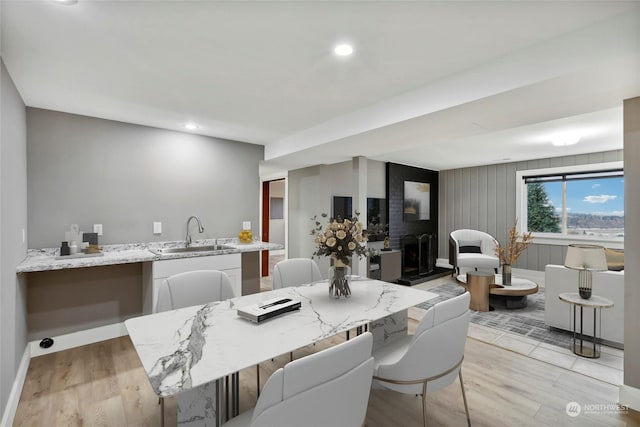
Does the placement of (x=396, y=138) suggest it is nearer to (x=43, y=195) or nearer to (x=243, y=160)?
(x=243, y=160)

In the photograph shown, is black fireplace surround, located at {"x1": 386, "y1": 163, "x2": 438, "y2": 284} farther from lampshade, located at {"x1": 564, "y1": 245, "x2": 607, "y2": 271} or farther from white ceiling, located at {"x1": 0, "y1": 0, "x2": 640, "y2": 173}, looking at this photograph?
lampshade, located at {"x1": 564, "y1": 245, "x2": 607, "y2": 271}

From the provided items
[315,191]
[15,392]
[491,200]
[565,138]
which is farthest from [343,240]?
[491,200]

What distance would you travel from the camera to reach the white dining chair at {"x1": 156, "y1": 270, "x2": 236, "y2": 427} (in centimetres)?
198

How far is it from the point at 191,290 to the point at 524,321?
378 cm

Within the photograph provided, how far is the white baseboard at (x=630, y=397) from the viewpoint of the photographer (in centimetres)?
206

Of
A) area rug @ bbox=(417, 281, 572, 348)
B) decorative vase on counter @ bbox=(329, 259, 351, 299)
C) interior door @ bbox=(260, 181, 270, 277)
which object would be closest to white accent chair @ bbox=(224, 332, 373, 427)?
decorative vase on counter @ bbox=(329, 259, 351, 299)

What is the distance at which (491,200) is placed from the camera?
21.1 feet

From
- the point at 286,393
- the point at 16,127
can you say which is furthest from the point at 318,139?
the point at 286,393

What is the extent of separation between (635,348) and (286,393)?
8.41 ft

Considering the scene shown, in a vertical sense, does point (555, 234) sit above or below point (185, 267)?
above

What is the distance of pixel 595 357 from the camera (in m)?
2.75

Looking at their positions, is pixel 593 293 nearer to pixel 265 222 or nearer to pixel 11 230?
pixel 11 230

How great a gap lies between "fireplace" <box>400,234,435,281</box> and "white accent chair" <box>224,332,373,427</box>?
16.2ft

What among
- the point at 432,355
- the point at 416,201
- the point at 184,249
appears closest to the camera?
the point at 432,355
